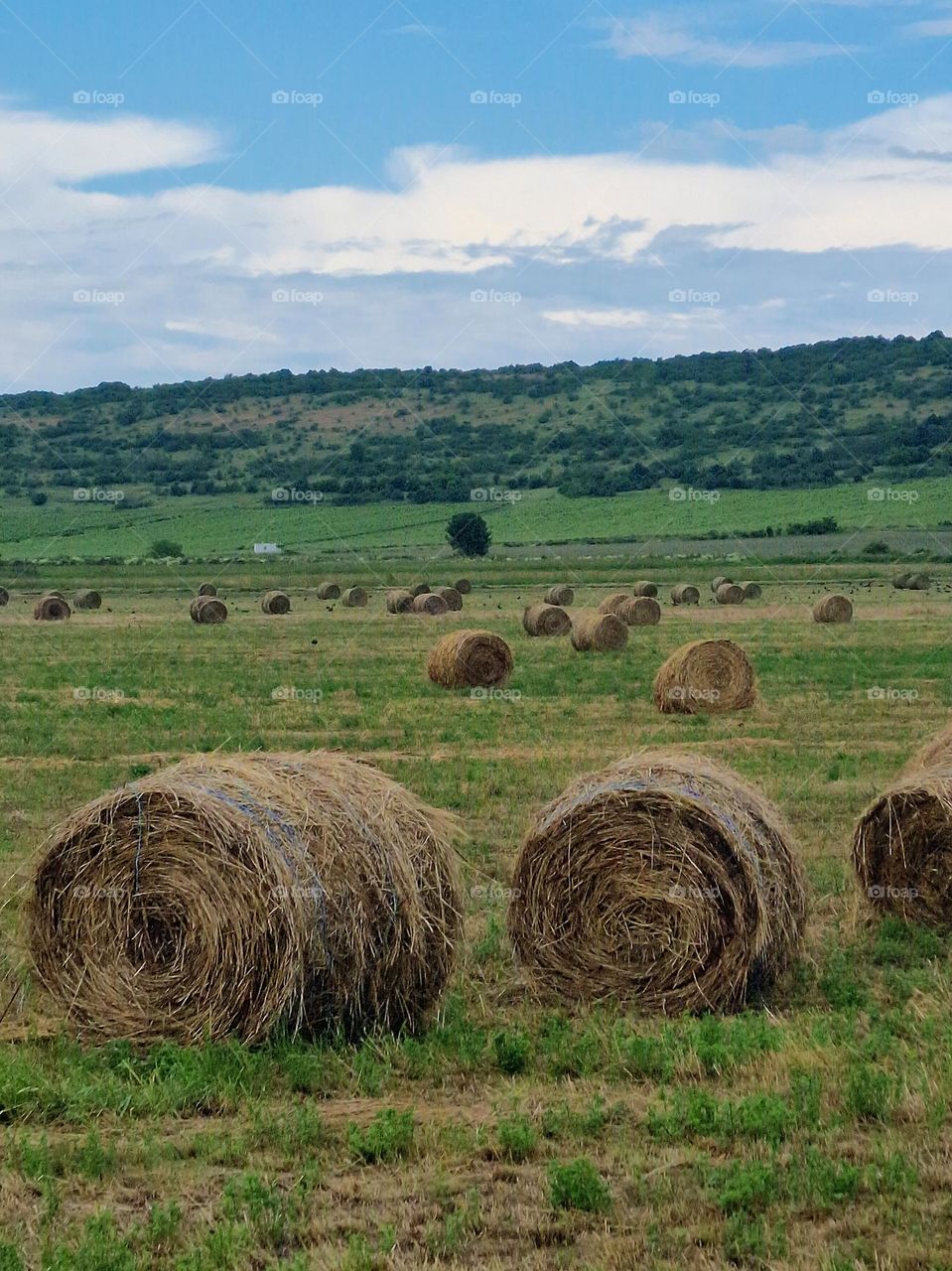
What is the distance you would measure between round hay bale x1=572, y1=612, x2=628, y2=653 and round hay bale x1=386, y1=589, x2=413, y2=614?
1546 cm

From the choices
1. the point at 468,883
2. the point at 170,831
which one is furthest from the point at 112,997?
the point at 468,883

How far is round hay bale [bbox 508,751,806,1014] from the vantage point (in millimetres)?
9578

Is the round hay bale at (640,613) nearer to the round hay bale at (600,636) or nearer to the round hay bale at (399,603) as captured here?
the round hay bale at (600,636)

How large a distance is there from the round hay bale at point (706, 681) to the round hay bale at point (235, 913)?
1556cm

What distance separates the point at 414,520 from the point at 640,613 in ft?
249

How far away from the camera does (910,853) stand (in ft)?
38.4

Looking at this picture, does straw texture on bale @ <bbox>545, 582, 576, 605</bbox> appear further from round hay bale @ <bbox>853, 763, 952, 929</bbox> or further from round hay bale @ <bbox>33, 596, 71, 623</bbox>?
round hay bale @ <bbox>853, 763, 952, 929</bbox>

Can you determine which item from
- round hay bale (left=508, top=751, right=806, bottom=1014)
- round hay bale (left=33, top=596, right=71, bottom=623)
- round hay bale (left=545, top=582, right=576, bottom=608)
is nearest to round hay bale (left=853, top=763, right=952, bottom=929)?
round hay bale (left=508, top=751, right=806, bottom=1014)

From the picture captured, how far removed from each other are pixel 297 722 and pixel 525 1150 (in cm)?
1572

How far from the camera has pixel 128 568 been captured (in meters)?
79.9

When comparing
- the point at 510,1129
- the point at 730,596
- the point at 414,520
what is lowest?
the point at 510,1129

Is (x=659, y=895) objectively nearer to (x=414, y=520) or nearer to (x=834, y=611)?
(x=834, y=611)

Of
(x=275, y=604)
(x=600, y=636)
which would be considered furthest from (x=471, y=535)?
(x=600, y=636)

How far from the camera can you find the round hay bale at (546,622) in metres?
39.9
